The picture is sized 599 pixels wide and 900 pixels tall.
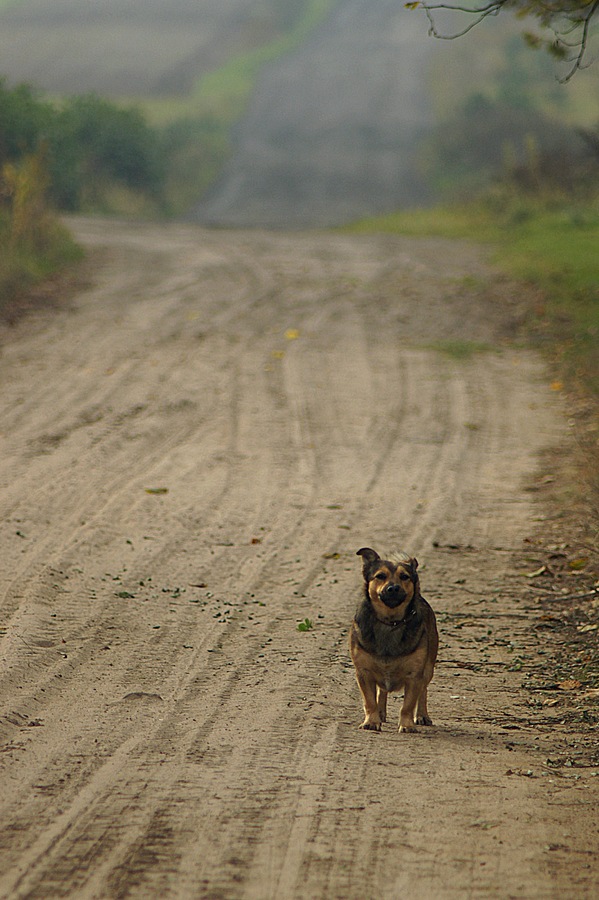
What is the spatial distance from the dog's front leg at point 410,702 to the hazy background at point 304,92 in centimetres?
2582

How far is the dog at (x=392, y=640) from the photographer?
18.8ft

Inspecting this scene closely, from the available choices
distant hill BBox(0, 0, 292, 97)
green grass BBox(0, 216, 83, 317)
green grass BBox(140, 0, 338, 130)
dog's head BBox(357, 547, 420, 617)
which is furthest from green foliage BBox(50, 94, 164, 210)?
dog's head BBox(357, 547, 420, 617)

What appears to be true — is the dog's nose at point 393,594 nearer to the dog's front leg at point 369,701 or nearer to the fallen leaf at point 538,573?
the dog's front leg at point 369,701

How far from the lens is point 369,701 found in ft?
19.2

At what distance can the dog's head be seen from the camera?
224 inches

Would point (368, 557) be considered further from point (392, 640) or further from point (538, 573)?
point (538, 573)

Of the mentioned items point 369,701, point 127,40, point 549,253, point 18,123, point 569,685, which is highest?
point 127,40

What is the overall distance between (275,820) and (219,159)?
44.6 meters

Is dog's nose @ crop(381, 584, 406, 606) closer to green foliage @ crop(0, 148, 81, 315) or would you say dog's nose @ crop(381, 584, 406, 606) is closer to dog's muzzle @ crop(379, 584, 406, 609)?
dog's muzzle @ crop(379, 584, 406, 609)

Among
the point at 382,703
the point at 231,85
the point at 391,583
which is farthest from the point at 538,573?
A: the point at 231,85

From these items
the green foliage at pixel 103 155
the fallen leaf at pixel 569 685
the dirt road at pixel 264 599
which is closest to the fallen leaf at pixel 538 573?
the dirt road at pixel 264 599

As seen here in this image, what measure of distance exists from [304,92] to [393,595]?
55884 mm

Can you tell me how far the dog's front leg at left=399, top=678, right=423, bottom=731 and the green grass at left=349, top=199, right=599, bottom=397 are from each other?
27.9 ft

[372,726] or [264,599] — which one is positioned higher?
[372,726]
